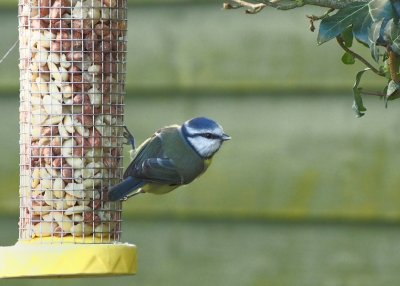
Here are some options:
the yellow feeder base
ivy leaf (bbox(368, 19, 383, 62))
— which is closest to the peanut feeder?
the yellow feeder base

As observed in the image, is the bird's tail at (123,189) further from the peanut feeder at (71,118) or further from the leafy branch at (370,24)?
the leafy branch at (370,24)

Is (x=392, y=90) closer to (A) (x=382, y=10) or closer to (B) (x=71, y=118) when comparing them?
(A) (x=382, y=10)

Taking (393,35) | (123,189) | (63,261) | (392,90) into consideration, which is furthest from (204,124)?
(393,35)

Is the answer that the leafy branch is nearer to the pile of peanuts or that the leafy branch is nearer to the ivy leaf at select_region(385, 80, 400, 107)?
the ivy leaf at select_region(385, 80, 400, 107)

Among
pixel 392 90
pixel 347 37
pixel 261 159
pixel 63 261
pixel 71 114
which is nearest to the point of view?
pixel 392 90

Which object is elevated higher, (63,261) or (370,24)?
(370,24)

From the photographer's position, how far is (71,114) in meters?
2.70

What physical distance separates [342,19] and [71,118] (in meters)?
0.90

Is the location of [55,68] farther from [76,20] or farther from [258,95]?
[258,95]

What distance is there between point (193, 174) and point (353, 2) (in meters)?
0.86

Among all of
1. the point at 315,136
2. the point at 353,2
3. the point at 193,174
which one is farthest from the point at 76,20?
the point at 315,136

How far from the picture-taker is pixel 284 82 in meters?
3.57

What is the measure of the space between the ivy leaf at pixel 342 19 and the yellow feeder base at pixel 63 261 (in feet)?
2.53

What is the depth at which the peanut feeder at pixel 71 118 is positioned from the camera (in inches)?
106
